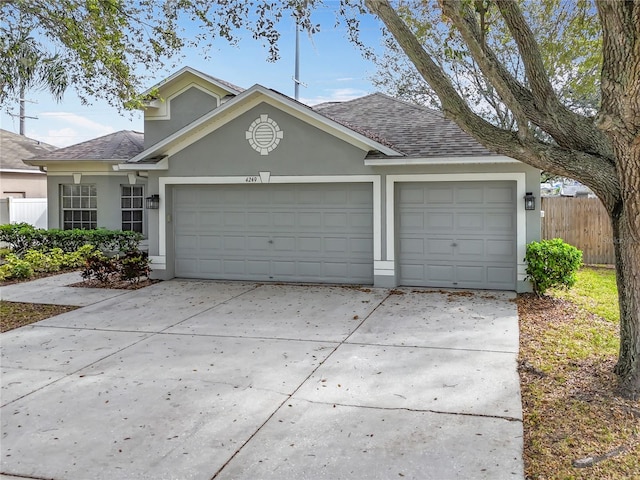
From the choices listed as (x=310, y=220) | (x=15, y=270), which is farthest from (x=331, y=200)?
(x=15, y=270)

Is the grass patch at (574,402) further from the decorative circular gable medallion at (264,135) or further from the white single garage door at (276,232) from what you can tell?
the decorative circular gable medallion at (264,135)

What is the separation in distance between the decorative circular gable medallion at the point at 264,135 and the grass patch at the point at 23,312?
190 inches

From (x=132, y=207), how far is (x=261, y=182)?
643 centimetres

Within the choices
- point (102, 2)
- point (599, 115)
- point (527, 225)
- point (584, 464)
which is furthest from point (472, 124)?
point (102, 2)

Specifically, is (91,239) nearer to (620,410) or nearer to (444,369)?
(444,369)

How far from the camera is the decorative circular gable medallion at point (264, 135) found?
11789 millimetres

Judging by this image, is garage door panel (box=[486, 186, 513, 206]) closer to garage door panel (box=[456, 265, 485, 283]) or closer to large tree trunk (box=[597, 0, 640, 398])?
garage door panel (box=[456, 265, 485, 283])

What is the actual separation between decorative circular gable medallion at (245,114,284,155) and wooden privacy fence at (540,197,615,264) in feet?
27.1

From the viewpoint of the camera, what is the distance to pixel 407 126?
1292 centimetres

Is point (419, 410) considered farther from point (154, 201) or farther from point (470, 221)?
point (154, 201)

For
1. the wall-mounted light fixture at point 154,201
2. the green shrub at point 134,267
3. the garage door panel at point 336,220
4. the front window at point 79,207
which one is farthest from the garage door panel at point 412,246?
the front window at point 79,207

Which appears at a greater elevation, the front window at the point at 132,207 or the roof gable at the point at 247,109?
the roof gable at the point at 247,109

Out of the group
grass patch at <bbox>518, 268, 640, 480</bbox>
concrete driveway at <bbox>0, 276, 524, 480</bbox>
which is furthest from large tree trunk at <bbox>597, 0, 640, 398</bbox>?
concrete driveway at <bbox>0, 276, 524, 480</bbox>

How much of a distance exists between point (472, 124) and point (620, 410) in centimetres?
302
